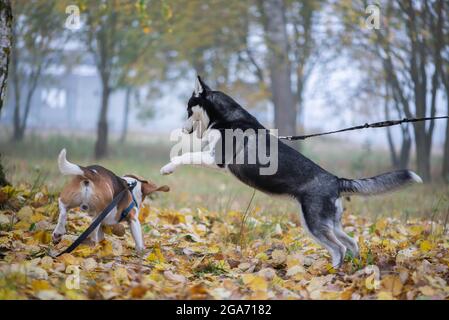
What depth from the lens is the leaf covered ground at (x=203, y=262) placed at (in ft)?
11.5

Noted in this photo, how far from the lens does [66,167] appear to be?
4035 mm

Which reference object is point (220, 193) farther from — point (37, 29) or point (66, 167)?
point (37, 29)

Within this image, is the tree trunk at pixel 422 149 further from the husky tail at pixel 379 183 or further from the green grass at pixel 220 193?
the husky tail at pixel 379 183

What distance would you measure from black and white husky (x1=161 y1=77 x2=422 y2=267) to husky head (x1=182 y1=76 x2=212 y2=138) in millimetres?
43

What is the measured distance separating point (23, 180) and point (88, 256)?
368 cm

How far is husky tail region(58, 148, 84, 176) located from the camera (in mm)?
3984

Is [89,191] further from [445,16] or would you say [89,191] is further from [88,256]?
[445,16]

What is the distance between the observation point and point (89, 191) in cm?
416

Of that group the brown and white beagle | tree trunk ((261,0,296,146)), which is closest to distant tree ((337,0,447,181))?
tree trunk ((261,0,296,146))

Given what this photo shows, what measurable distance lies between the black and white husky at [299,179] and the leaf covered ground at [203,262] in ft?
1.09

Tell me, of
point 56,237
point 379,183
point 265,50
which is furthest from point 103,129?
point 379,183

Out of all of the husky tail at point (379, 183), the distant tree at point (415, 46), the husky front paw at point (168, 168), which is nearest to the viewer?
the husky tail at point (379, 183)

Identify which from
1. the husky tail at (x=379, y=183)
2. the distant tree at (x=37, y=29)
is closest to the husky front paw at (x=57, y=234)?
the husky tail at (x=379, y=183)

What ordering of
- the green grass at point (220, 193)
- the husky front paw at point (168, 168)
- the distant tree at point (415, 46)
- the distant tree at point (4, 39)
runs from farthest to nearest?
the distant tree at point (415, 46) → the green grass at point (220, 193) → the distant tree at point (4, 39) → the husky front paw at point (168, 168)
